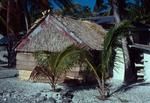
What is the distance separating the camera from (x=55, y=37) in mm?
17516

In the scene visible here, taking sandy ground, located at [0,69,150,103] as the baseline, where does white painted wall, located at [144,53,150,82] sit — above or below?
above

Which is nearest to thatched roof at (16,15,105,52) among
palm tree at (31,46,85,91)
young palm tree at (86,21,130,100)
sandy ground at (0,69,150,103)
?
palm tree at (31,46,85,91)

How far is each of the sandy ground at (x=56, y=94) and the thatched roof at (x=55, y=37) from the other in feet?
6.40

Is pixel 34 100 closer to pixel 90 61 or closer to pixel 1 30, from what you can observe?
pixel 90 61

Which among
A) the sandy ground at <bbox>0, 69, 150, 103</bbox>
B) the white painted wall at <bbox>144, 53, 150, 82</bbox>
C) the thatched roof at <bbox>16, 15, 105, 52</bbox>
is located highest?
the thatched roof at <bbox>16, 15, 105, 52</bbox>

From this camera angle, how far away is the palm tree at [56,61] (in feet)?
42.8

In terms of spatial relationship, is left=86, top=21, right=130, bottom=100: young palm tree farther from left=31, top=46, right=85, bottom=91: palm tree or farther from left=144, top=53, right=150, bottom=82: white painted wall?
left=144, top=53, right=150, bottom=82: white painted wall

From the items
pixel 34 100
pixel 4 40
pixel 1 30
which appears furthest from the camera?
pixel 1 30

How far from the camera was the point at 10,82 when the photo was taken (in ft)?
58.6

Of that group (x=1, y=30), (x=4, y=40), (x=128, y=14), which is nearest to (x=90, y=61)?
(x=128, y=14)

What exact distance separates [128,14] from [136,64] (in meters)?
3.08

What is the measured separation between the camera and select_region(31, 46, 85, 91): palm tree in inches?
514

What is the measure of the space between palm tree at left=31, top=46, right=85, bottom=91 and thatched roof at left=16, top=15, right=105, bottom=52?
4.07 feet

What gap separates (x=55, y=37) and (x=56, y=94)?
4.22m
